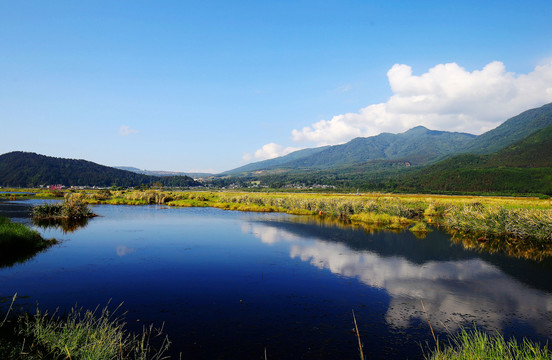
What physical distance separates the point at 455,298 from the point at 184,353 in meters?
14.1

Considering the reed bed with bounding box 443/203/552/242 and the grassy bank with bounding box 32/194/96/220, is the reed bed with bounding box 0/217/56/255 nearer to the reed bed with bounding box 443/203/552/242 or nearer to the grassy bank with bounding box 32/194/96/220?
the grassy bank with bounding box 32/194/96/220

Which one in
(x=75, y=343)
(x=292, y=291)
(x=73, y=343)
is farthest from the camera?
(x=292, y=291)

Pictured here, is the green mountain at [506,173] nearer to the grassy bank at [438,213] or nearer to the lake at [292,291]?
the grassy bank at [438,213]

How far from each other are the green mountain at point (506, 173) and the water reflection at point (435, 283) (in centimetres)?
10055

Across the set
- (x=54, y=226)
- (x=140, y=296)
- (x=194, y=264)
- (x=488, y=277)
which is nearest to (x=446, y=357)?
(x=140, y=296)

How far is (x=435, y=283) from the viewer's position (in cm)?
1850

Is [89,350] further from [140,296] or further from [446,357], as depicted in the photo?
[446,357]

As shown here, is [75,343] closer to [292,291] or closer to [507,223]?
[292,291]

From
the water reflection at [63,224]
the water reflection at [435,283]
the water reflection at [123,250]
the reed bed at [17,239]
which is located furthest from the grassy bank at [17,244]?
the water reflection at [435,283]

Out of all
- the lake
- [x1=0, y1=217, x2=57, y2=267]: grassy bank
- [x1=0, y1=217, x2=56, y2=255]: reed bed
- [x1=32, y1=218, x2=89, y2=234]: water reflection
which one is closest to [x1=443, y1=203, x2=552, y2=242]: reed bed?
the lake

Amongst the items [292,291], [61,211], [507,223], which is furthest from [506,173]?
[61,211]

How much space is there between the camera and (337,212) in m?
51.9

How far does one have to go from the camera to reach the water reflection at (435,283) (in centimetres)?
1369

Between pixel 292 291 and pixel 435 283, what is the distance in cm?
920
